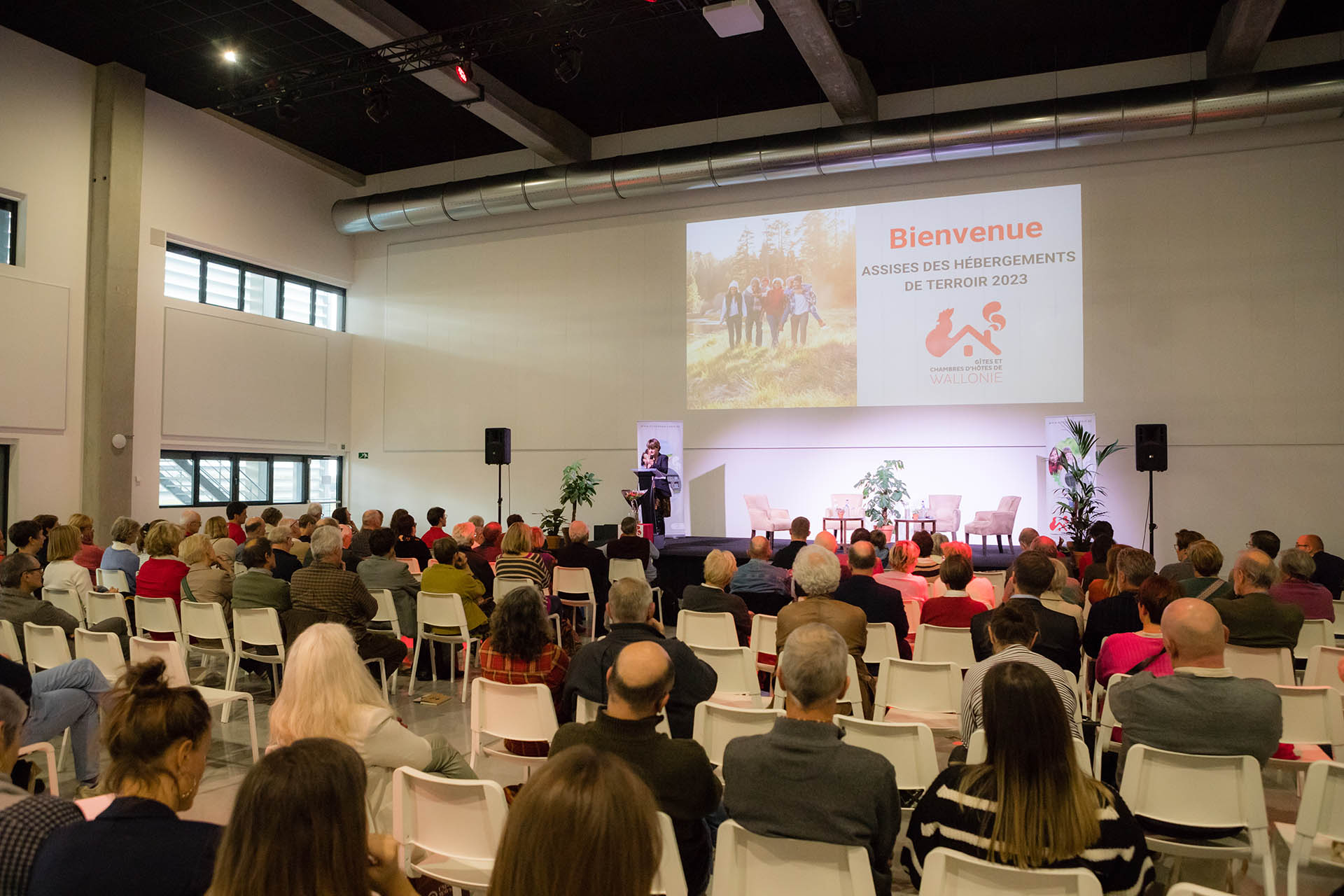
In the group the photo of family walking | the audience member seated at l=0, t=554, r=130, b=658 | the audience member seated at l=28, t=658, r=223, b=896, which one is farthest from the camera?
the photo of family walking

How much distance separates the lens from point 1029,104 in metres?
10.2

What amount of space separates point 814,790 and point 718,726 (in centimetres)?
114

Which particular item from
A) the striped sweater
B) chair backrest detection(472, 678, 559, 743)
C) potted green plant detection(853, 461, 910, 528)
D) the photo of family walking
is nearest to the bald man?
the striped sweater

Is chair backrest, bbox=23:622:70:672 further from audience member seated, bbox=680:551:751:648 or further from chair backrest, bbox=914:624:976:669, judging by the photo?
chair backrest, bbox=914:624:976:669

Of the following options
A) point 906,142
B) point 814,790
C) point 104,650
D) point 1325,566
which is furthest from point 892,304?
point 814,790

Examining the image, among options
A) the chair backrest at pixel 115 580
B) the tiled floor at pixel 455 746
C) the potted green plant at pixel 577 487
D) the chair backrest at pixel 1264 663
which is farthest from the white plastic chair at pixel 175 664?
the potted green plant at pixel 577 487

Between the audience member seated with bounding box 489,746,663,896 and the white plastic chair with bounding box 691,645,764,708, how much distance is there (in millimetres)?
2895

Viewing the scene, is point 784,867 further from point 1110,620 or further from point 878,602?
point 1110,620

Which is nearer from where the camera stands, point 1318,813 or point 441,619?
point 1318,813

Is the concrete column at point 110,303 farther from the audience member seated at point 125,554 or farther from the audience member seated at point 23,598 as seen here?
the audience member seated at point 23,598

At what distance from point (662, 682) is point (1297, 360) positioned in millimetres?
10859

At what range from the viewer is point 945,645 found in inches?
176

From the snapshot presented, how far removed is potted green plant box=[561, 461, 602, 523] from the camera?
41.4ft

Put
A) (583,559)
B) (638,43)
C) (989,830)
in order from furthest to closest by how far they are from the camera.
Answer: (638,43)
(583,559)
(989,830)
